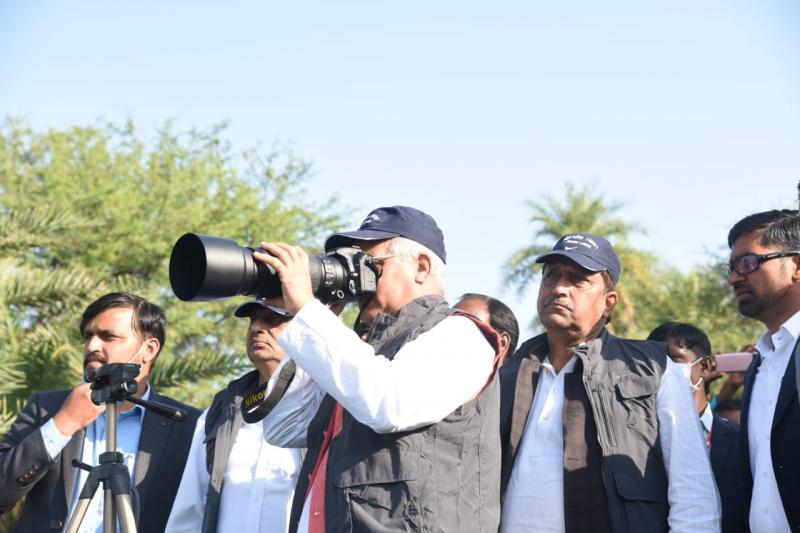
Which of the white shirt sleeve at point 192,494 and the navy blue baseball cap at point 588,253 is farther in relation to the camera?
the white shirt sleeve at point 192,494

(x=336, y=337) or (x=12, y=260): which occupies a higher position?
(x=12, y=260)

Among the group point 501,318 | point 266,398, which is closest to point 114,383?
point 266,398

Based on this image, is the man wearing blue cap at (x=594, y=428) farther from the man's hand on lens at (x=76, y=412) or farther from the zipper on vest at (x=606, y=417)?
the man's hand on lens at (x=76, y=412)

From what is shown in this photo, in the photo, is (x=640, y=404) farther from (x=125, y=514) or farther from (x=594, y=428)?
(x=125, y=514)

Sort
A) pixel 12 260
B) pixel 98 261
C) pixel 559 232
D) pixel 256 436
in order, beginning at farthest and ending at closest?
pixel 559 232
pixel 98 261
pixel 12 260
pixel 256 436

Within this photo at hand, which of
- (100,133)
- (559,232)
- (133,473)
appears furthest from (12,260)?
(559,232)

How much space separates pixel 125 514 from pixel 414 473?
1.03 metres

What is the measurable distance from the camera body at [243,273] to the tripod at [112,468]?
52 centimetres

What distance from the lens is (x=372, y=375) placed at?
107 inches

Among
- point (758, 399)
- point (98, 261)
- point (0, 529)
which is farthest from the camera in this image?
point (98, 261)

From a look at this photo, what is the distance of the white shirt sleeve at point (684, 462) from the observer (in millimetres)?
3240

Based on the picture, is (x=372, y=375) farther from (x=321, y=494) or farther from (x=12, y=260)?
(x=12, y=260)

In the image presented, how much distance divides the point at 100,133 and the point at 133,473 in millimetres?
18395

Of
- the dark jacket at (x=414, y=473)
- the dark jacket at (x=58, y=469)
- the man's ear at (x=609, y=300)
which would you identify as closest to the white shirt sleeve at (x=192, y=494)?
the dark jacket at (x=58, y=469)
